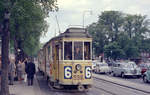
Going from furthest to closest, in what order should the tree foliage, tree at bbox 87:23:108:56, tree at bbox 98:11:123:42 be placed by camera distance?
tree at bbox 98:11:123:42 < tree at bbox 87:23:108:56 < the tree foliage

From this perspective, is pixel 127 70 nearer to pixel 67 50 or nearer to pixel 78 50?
pixel 78 50

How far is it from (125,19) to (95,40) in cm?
946

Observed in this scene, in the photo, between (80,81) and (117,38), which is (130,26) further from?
(80,81)

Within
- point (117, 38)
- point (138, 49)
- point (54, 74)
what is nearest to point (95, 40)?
point (117, 38)

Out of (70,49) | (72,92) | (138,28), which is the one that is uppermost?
(138,28)

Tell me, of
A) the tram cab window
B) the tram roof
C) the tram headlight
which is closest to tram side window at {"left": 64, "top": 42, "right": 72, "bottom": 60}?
the tram cab window

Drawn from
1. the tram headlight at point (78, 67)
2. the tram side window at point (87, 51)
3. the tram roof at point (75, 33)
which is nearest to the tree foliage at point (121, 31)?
the tram roof at point (75, 33)

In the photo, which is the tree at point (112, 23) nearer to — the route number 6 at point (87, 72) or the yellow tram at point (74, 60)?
the yellow tram at point (74, 60)

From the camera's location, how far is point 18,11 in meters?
15.0

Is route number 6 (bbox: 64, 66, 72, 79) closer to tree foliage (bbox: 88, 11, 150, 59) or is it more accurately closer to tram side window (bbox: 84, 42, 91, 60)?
tram side window (bbox: 84, 42, 91, 60)

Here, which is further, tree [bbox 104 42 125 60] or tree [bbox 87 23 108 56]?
tree [bbox 87 23 108 56]

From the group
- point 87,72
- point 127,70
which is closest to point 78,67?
point 87,72

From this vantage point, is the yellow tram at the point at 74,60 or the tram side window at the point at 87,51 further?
the tram side window at the point at 87,51

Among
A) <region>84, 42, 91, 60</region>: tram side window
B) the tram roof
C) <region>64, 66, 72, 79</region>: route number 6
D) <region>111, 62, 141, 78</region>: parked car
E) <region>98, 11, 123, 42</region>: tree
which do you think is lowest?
<region>111, 62, 141, 78</region>: parked car
